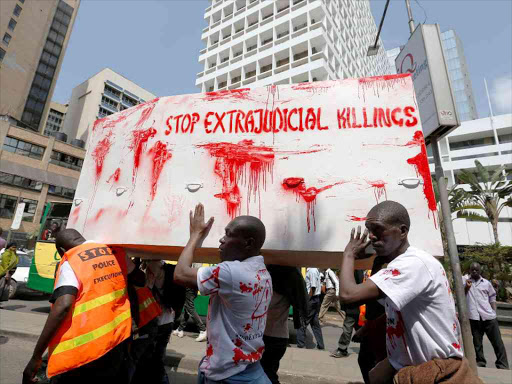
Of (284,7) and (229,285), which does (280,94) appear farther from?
(284,7)

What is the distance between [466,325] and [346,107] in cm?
213

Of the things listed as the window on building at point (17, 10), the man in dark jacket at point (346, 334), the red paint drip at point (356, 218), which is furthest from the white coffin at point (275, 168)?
the window on building at point (17, 10)

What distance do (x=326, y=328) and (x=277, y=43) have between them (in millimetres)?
28193

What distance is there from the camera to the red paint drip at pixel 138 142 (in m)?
2.30

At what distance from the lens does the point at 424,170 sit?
1818 millimetres

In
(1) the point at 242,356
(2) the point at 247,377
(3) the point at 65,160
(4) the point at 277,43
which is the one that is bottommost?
(2) the point at 247,377

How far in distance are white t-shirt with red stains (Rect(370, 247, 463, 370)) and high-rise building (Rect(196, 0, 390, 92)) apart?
89.0 feet

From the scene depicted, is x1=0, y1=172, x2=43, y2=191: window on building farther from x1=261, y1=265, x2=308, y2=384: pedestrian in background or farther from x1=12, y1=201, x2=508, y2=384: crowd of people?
x1=261, y1=265, x2=308, y2=384: pedestrian in background

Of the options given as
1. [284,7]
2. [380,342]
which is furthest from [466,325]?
[284,7]

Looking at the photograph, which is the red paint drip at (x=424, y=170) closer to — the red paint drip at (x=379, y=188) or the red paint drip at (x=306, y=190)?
the red paint drip at (x=379, y=188)

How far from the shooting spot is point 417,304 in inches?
50.1

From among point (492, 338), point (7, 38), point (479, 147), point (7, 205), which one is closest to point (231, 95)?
point (492, 338)

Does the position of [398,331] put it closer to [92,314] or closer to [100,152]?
[92,314]

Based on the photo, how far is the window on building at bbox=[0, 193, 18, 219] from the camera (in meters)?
28.9
